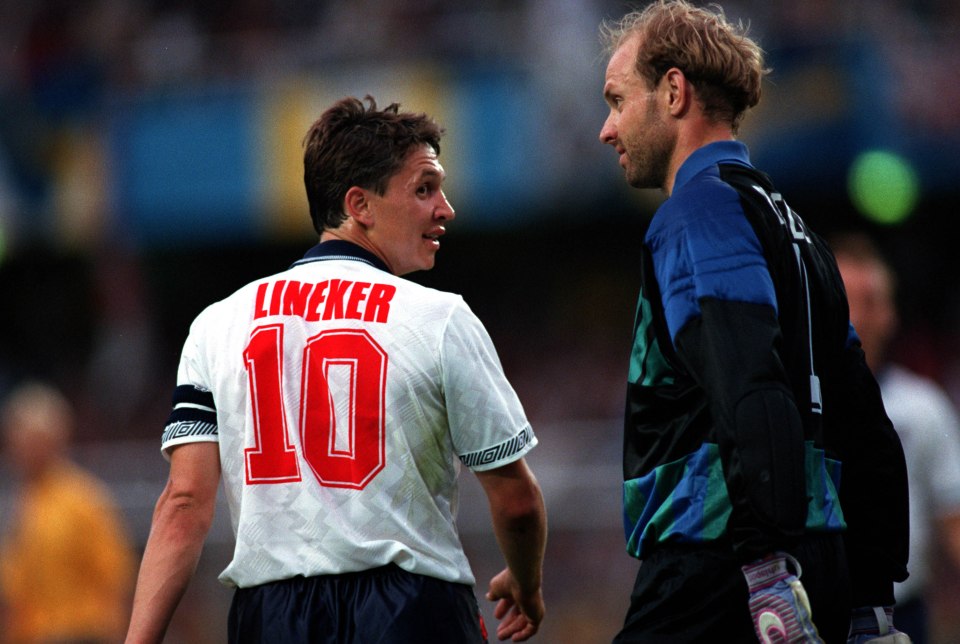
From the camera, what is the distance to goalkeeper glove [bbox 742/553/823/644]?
286cm

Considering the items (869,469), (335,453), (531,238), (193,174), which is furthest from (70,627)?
(531,238)

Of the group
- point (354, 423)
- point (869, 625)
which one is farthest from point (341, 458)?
point (869, 625)

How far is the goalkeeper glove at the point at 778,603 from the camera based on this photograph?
2.86 meters

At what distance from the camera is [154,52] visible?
679 inches

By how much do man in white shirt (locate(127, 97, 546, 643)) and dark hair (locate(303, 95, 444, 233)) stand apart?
17 centimetres

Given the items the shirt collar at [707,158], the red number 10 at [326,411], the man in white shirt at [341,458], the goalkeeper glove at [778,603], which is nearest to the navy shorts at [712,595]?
the goalkeeper glove at [778,603]

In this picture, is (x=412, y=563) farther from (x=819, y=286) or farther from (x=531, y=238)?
(x=531, y=238)

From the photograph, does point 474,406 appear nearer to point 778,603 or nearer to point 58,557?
point 778,603

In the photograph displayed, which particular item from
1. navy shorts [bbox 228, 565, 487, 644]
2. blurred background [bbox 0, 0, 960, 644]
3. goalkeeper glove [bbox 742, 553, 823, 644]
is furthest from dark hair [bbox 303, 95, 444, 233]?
blurred background [bbox 0, 0, 960, 644]

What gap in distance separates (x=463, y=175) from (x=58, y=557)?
845 centimetres

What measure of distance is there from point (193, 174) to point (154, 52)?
1.75 metres

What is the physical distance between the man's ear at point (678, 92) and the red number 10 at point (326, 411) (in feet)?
2.98

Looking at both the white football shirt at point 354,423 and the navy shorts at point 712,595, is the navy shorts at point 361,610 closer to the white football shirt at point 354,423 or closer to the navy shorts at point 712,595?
the white football shirt at point 354,423

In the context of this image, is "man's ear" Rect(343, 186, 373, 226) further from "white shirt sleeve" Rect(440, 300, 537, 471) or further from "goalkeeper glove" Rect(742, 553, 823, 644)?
"goalkeeper glove" Rect(742, 553, 823, 644)
